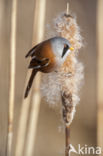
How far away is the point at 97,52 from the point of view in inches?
34.1

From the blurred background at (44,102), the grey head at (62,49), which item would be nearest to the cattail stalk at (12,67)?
the blurred background at (44,102)

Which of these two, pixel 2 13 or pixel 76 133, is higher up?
pixel 2 13

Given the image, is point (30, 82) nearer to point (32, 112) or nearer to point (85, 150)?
point (32, 112)

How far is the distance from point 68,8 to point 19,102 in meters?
0.57

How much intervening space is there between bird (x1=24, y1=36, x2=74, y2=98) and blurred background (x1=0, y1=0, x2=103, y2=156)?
9cm

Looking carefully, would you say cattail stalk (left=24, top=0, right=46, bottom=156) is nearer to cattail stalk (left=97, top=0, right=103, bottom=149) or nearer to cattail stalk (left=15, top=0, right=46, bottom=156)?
cattail stalk (left=15, top=0, right=46, bottom=156)

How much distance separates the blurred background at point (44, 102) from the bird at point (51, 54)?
87 mm

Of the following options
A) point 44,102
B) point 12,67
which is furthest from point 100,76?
point 12,67

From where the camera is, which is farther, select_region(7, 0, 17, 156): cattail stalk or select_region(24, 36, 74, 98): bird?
select_region(7, 0, 17, 156): cattail stalk

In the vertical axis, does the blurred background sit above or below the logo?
above

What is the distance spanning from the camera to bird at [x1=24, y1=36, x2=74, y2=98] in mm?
880

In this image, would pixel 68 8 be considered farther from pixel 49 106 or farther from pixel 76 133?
pixel 76 133

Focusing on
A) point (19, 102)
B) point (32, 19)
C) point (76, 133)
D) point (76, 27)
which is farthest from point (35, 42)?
point (76, 133)

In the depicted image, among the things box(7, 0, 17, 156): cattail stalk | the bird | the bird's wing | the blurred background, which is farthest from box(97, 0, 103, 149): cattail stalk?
box(7, 0, 17, 156): cattail stalk
